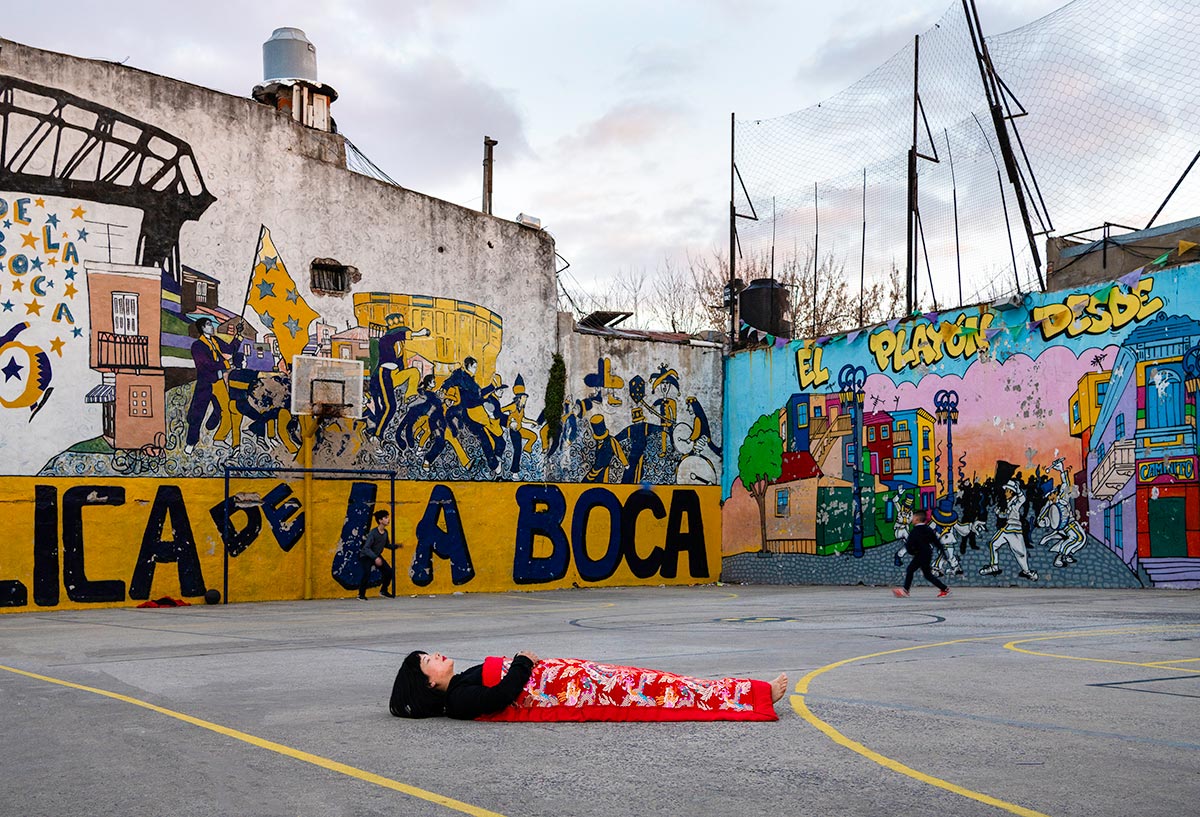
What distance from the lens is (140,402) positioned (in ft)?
69.1

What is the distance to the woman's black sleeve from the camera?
688 centimetres

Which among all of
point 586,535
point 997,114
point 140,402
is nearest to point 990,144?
point 997,114

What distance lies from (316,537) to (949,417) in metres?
13.2

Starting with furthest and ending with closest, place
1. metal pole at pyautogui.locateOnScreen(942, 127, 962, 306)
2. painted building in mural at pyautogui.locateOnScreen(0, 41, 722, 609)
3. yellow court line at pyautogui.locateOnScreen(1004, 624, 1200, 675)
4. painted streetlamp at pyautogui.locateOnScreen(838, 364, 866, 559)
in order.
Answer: painted streetlamp at pyautogui.locateOnScreen(838, 364, 866, 559) < metal pole at pyautogui.locateOnScreen(942, 127, 962, 306) < painted building in mural at pyautogui.locateOnScreen(0, 41, 722, 609) < yellow court line at pyautogui.locateOnScreen(1004, 624, 1200, 675)

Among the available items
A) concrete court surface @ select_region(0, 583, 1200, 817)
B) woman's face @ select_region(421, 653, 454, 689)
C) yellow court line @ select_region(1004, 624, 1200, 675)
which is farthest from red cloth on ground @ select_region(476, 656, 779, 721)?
yellow court line @ select_region(1004, 624, 1200, 675)

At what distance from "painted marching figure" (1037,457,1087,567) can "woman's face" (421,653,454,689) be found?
17.7 meters

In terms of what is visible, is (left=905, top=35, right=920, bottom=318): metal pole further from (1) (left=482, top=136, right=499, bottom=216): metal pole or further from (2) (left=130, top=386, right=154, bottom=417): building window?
(2) (left=130, top=386, right=154, bottom=417): building window

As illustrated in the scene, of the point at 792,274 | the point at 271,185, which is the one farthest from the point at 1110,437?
the point at 792,274

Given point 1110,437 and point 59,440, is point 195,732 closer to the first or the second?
point 59,440

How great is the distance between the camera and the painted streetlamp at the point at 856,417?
26328 millimetres

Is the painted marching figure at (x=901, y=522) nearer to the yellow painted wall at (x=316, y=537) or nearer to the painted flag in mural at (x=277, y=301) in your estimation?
the yellow painted wall at (x=316, y=537)

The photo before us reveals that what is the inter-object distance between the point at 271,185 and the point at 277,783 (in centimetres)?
1929

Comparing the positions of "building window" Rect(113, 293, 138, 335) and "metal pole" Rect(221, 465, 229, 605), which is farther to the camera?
"metal pole" Rect(221, 465, 229, 605)

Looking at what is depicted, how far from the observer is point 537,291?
26969mm
